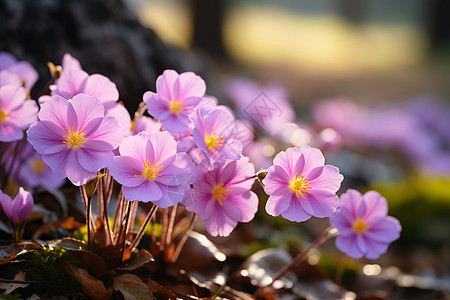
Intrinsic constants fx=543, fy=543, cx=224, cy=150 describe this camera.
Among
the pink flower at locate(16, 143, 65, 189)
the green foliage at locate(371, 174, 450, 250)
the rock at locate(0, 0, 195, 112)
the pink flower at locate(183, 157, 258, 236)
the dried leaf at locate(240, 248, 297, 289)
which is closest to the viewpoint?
the pink flower at locate(183, 157, 258, 236)

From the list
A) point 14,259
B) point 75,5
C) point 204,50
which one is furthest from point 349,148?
point 204,50

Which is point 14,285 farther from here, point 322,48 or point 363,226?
point 322,48

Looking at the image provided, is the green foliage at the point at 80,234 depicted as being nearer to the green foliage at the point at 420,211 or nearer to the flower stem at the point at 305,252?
the flower stem at the point at 305,252

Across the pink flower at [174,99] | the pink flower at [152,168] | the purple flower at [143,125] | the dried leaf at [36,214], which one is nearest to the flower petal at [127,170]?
the pink flower at [152,168]

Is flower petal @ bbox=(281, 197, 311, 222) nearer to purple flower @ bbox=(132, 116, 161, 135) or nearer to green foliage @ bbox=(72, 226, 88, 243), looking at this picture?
purple flower @ bbox=(132, 116, 161, 135)

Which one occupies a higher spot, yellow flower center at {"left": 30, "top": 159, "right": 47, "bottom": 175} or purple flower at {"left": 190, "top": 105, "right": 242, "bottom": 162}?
purple flower at {"left": 190, "top": 105, "right": 242, "bottom": 162}

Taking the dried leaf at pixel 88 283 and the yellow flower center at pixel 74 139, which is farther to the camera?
the dried leaf at pixel 88 283

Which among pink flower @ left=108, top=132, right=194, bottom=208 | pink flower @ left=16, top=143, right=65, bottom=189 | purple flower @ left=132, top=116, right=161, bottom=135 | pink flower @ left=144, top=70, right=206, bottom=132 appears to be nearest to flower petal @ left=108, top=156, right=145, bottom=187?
pink flower @ left=108, top=132, right=194, bottom=208
